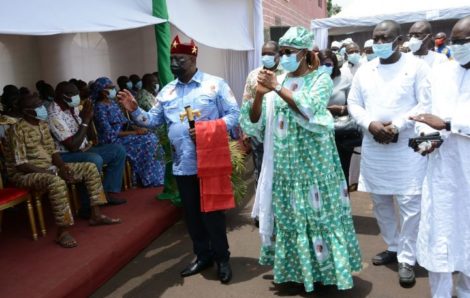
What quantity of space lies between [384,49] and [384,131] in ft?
1.98

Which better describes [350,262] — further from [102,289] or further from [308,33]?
[102,289]

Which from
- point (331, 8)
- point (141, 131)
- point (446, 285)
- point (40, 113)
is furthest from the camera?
point (331, 8)

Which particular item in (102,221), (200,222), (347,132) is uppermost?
(347,132)

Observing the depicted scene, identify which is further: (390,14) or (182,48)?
(390,14)

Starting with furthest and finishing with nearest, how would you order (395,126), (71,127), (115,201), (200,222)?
(115,201)
(71,127)
(200,222)
(395,126)

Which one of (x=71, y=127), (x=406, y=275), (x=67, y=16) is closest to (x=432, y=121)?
(x=406, y=275)

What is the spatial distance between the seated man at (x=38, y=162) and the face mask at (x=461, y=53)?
3306 millimetres

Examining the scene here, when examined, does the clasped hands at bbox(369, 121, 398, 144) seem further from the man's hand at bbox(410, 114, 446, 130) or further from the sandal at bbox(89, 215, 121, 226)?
the sandal at bbox(89, 215, 121, 226)

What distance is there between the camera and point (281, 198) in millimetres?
3266

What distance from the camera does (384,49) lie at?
3.42m

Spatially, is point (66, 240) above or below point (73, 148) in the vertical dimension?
below

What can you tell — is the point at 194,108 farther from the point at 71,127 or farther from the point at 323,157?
the point at 71,127

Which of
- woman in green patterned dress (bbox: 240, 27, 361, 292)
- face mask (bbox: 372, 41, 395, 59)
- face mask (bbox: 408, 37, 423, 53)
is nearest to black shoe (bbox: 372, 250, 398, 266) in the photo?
woman in green patterned dress (bbox: 240, 27, 361, 292)

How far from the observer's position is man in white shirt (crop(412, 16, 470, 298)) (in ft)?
8.84
